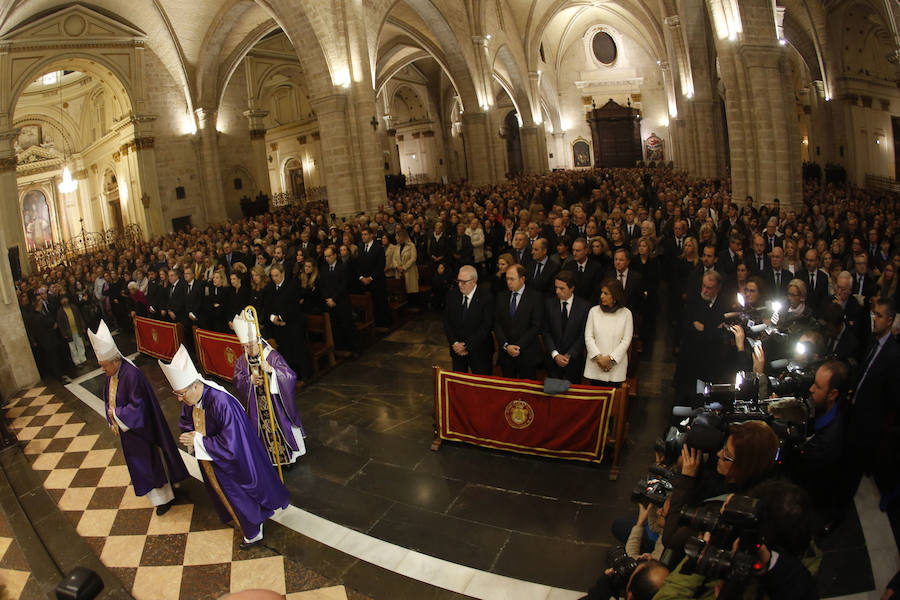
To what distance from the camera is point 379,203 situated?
658 inches

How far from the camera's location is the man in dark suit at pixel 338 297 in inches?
340

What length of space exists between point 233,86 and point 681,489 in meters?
25.7

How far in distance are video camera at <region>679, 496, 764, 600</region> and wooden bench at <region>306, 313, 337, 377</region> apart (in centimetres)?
653

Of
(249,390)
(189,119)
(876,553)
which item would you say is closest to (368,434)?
(249,390)

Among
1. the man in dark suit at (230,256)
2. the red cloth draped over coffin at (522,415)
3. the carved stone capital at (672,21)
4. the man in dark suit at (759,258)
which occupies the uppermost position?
the carved stone capital at (672,21)

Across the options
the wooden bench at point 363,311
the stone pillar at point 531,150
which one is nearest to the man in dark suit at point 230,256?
the wooden bench at point 363,311

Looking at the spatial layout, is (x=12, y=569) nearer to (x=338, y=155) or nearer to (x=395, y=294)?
(x=395, y=294)

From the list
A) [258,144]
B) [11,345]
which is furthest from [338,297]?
[258,144]

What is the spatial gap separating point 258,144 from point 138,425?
2219 centimetres

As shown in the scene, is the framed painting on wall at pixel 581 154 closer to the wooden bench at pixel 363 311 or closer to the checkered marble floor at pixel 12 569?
the wooden bench at pixel 363 311

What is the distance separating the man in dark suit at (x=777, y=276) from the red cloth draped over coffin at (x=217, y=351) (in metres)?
6.56

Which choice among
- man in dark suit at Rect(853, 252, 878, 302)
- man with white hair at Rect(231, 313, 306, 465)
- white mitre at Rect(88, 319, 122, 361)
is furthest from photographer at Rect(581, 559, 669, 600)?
man in dark suit at Rect(853, 252, 878, 302)

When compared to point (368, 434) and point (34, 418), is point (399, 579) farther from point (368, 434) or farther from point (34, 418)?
point (34, 418)

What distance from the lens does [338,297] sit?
28.3ft
